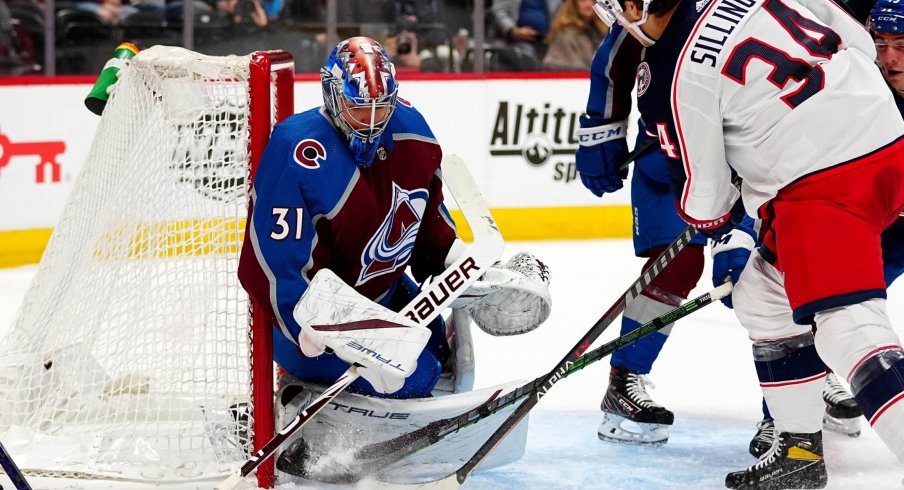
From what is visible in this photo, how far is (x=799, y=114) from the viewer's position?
2162 mm

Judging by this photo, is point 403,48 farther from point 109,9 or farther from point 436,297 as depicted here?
point 436,297

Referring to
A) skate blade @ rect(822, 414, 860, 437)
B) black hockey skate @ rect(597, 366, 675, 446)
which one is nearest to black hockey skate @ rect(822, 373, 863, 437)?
skate blade @ rect(822, 414, 860, 437)

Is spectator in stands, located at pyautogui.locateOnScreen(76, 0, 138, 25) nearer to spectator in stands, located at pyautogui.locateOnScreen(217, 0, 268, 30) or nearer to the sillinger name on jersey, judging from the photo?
spectator in stands, located at pyautogui.locateOnScreen(217, 0, 268, 30)

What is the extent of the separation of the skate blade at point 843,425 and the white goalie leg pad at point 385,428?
86 cm

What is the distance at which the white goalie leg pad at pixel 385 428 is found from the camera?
2.54 metres

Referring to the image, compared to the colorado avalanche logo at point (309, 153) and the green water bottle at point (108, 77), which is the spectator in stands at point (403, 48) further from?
the colorado avalanche logo at point (309, 153)

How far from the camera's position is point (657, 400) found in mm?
3236

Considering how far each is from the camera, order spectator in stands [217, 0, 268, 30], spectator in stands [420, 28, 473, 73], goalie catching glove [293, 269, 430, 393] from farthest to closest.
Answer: spectator in stands [420, 28, 473, 73] < spectator in stands [217, 0, 268, 30] < goalie catching glove [293, 269, 430, 393]

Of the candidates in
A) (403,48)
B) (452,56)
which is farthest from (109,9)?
(452,56)

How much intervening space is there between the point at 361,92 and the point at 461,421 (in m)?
0.70

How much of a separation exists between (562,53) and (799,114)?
362 centimetres

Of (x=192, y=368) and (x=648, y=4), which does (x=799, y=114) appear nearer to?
(x=648, y=4)

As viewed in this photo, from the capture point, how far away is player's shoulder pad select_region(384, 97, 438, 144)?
8.09 ft

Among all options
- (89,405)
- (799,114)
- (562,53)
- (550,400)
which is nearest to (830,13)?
(799,114)
